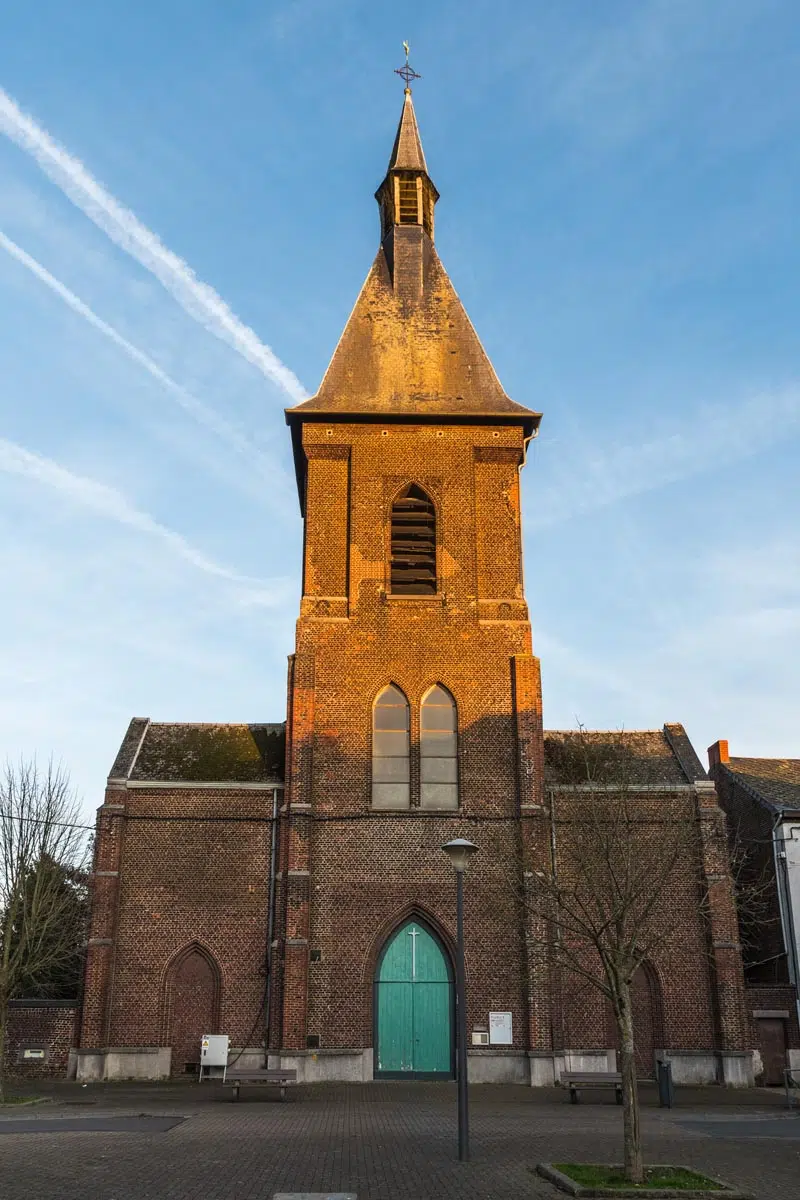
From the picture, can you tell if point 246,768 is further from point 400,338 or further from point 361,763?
point 400,338

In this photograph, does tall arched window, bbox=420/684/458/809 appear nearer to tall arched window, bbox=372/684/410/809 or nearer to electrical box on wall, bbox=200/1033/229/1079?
tall arched window, bbox=372/684/410/809

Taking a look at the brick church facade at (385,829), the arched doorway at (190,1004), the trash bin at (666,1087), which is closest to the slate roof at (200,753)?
the brick church facade at (385,829)

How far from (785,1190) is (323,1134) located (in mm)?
6966

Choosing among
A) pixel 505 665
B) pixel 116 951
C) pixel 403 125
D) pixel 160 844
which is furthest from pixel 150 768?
pixel 403 125

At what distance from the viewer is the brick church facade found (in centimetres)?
2550

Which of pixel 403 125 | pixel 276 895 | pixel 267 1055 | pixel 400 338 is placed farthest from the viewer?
pixel 403 125

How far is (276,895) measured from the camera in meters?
26.7

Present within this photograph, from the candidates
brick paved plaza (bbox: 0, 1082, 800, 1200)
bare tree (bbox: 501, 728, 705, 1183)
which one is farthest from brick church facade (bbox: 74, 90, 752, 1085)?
brick paved plaza (bbox: 0, 1082, 800, 1200)

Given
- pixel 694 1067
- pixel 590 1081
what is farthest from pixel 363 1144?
pixel 694 1067

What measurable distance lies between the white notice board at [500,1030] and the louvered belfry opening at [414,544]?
10893 mm

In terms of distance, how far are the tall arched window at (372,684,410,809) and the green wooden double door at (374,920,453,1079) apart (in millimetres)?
3125

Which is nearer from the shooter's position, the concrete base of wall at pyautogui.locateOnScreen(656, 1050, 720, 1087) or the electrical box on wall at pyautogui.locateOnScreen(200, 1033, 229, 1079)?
the electrical box on wall at pyautogui.locateOnScreen(200, 1033, 229, 1079)

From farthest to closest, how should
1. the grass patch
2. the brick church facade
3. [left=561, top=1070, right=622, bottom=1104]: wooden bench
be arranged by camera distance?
1. the brick church facade
2. [left=561, top=1070, right=622, bottom=1104]: wooden bench
3. the grass patch

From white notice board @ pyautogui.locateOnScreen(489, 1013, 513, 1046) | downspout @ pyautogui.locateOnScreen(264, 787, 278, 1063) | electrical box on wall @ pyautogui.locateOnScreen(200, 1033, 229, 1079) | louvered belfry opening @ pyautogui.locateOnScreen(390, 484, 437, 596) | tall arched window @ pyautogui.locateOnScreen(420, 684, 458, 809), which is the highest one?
louvered belfry opening @ pyautogui.locateOnScreen(390, 484, 437, 596)
